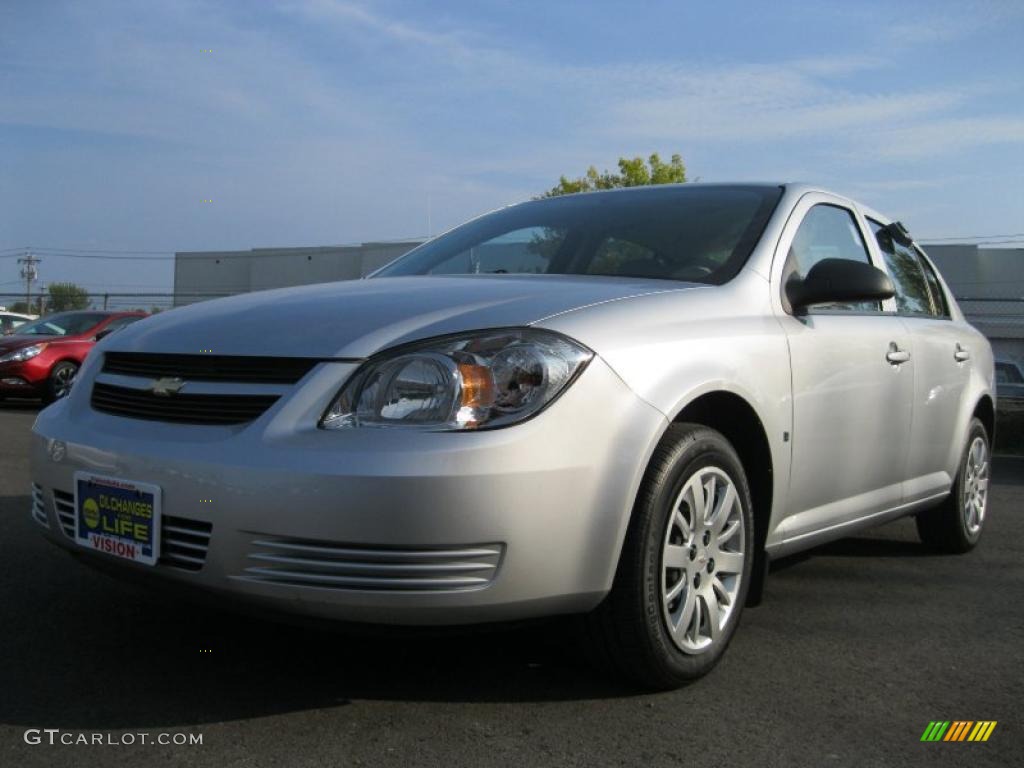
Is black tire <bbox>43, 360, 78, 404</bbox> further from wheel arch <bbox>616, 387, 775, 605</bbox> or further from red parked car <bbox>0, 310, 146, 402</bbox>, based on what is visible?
wheel arch <bbox>616, 387, 775, 605</bbox>

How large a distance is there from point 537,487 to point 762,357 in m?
1.13

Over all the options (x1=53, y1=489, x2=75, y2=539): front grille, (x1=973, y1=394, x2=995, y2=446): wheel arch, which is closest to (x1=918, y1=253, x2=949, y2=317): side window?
(x1=973, y1=394, x2=995, y2=446): wheel arch

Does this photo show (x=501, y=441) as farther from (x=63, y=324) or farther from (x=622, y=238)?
(x=63, y=324)

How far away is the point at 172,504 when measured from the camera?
262 centimetres

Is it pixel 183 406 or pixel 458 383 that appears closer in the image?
pixel 458 383

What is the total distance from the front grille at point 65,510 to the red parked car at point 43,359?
32.3 feet

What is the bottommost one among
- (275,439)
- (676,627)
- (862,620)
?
(862,620)

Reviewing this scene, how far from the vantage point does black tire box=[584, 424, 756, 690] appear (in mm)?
2744

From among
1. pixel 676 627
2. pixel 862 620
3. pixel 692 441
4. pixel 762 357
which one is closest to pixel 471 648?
→ pixel 676 627

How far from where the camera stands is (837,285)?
11.5 ft

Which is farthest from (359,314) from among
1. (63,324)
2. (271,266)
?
(271,266)

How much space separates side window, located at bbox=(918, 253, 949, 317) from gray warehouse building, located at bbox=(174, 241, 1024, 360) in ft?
90.4

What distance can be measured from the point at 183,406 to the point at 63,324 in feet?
39.7

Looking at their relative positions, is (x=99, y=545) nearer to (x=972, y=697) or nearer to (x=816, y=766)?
(x=816, y=766)
